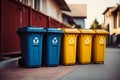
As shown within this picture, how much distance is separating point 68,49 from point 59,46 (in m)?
0.32

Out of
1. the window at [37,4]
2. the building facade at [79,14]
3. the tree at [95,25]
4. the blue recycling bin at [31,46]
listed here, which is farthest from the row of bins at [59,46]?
the tree at [95,25]

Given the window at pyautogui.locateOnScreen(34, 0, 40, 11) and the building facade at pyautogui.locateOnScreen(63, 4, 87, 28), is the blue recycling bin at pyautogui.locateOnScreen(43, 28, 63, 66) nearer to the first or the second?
the window at pyautogui.locateOnScreen(34, 0, 40, 11)

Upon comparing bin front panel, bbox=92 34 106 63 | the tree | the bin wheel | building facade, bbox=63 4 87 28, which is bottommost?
the bin wheel

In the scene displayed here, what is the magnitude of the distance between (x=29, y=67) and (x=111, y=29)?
52.5 m

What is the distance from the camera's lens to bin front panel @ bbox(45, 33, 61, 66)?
26.7ft

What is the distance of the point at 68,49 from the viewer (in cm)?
852

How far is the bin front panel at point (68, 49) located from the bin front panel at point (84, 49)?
33 centimetres

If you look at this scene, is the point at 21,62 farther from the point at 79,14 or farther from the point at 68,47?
the point at 79,14

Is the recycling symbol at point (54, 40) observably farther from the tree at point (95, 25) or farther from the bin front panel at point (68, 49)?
the tree at point (95, 25)

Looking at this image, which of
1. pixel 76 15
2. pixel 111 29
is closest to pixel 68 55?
pixel 111 29

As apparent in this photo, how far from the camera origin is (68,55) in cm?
852

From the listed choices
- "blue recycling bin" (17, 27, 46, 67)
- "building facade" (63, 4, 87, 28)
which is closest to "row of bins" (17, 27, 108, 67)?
"blue recycling bin" (17, 27, 46, 67)

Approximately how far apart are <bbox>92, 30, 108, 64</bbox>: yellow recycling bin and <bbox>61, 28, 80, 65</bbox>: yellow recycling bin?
0.89 meters

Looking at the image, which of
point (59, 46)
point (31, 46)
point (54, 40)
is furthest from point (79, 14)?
point (31, 46)
